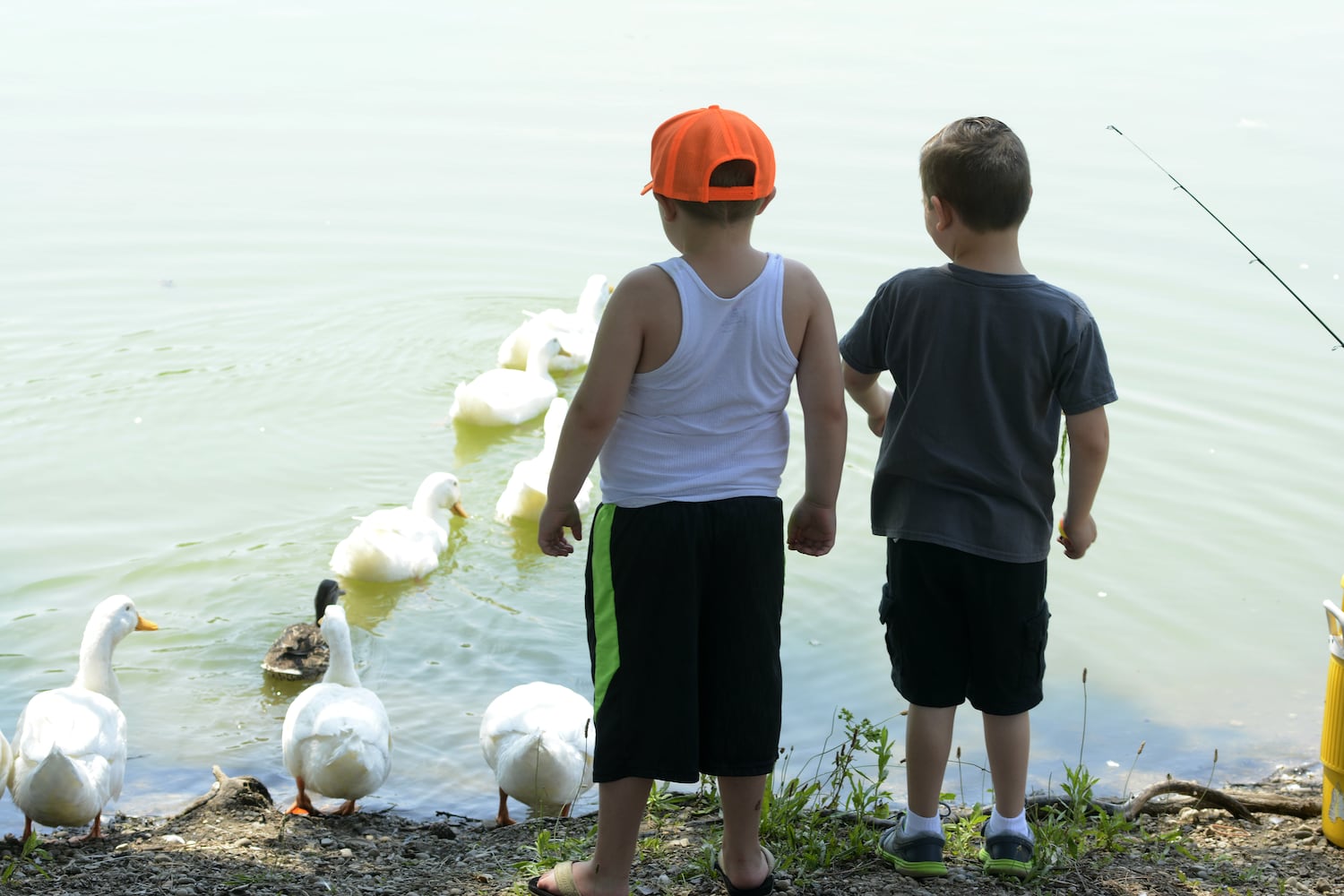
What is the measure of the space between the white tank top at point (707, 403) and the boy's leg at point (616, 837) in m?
0.67

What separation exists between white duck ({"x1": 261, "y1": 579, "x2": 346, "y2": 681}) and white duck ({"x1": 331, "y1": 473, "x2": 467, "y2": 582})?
75 centimetres

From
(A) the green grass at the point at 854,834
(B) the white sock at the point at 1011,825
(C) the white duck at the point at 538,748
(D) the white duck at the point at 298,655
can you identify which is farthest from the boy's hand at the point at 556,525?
(D) the white duck at the point at 298,655

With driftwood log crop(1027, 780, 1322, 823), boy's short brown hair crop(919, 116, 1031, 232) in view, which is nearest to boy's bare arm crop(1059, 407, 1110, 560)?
boy's short brown hair crop(919, 116, 1031, 232)

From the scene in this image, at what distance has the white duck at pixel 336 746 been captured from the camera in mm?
4711

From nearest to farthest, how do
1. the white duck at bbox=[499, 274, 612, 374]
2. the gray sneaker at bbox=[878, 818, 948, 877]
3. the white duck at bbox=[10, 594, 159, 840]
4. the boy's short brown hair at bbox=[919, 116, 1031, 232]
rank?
the boy's short brown hair at bbox=[919, 116, 1031, 232] → the gray sneaker at bbox=[878, 818, 948, 877] → the white duck at bbox=[10, 594, 159, 840] → the white duck at bbox=[499, 274, 612, 374]

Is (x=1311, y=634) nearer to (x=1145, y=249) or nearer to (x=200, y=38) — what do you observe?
(x=1145, y=249)

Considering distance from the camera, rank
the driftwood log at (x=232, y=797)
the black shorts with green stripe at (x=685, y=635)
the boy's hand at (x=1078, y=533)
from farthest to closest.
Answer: the driftwood log at (x=232, y=797)
the boy's hand at (x=1078, y=533)
the black shorts with green stripe at (x=685, y=635)

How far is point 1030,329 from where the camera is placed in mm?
3234

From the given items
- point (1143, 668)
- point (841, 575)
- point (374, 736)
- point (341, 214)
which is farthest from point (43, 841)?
point (341, 214)

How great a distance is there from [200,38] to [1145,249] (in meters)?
13.0

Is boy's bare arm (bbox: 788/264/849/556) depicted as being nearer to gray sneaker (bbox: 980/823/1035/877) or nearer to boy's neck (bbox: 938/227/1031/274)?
boy's neck (bbox: 938/227/1031/274)

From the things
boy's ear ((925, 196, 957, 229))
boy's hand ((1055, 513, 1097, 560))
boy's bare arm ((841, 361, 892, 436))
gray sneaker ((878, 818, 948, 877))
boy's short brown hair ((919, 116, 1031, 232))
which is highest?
boy's short brown hair ((919, 116, 1031, 232))

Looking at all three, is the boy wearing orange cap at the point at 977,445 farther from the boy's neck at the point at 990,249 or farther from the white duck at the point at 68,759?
the white duck at the point at 68,759

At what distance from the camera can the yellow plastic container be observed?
3918mm
